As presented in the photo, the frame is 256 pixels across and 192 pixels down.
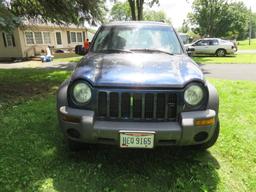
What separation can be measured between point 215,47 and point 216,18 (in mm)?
29175

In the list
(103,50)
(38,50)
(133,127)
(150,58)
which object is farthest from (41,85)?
(38,50)

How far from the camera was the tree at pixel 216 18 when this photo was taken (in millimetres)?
44719

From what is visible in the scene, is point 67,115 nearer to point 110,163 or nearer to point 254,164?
point 110,163

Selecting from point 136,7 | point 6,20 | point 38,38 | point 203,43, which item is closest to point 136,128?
point 6,20

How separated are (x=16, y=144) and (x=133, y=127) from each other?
1.97 metres

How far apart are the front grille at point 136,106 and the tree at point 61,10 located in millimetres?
5716

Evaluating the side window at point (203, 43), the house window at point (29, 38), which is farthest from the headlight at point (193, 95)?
the house window at point (29, 38)

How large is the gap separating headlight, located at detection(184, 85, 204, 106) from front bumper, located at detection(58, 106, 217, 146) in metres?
0.12

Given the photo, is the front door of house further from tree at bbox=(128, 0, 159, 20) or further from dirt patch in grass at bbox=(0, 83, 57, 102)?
dirt patch in grass at bbox=(0, 83, 57, 102)

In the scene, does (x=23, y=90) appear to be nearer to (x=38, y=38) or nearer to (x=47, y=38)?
(x=38, y=38)

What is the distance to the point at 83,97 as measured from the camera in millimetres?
2900

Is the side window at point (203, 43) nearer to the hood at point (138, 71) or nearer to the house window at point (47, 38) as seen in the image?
the house window at point (47, 38)

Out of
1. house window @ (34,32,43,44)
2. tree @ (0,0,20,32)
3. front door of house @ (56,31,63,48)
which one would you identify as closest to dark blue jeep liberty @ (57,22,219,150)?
tree @ (0,0,20,32)

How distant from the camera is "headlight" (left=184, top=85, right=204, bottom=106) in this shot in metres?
2.85
